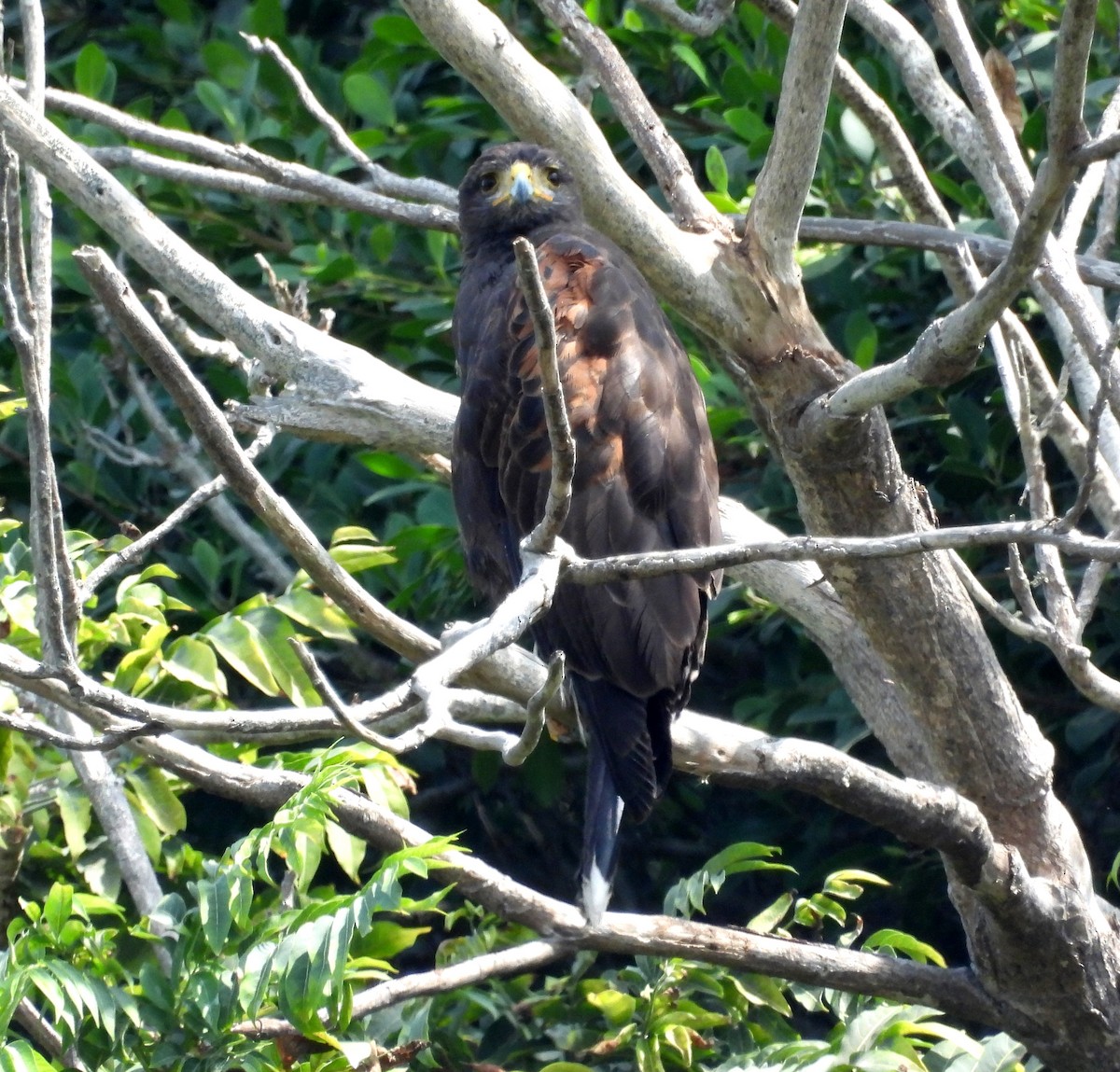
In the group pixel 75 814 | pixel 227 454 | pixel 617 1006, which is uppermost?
pixel 227 454

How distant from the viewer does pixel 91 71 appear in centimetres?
428

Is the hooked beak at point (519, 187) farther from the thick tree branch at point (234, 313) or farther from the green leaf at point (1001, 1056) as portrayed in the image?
the green leaf at point (1001, 1056)

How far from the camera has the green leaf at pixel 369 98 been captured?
4238 mm

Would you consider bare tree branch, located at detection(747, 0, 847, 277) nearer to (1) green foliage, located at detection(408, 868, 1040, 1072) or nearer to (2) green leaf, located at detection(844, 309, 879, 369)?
(2) green leaf, located at detection(844, 309, 879, 369)

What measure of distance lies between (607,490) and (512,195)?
3.00ft

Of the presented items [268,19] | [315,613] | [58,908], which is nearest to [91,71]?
[268,19]

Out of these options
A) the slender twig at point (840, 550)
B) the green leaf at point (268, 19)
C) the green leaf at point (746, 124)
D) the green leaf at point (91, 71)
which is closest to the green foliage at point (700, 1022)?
the slender twig at point (840, 550)

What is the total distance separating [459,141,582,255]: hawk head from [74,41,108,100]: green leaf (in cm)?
123

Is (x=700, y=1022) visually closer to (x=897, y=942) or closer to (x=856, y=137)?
(x=897, y=942)

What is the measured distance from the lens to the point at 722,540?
3148 mm

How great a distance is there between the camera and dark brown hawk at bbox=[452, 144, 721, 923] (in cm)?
292

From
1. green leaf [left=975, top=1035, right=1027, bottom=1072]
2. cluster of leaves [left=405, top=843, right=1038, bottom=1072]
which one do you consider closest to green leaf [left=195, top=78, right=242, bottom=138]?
cluster of leaves [left=405, top=843, right=1038, bottom=1072]

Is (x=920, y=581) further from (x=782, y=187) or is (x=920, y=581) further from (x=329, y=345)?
(x=329, y=345)

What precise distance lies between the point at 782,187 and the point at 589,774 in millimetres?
1135
